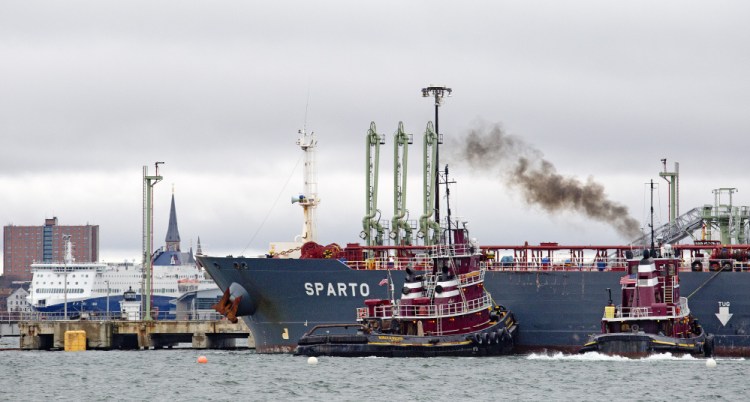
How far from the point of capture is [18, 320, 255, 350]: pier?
80250 millimetres

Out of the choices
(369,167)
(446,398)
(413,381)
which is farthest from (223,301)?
(446,398)

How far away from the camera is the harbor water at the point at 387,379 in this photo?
47809 mm

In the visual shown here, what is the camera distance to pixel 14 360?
71062 millimetres

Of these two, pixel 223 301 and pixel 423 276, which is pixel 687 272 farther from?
pixel 223 301

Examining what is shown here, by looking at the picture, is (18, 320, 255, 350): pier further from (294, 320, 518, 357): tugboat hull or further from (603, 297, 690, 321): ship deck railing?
(603, 297, 690, 321): ship deck railing

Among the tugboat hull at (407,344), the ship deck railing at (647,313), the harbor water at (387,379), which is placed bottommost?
the harbor water at (387,379)

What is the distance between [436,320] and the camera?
2399 inches

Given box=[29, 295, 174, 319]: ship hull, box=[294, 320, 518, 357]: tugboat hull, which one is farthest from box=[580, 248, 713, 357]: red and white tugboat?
box=[29, 295, 174, 319]: ship hull

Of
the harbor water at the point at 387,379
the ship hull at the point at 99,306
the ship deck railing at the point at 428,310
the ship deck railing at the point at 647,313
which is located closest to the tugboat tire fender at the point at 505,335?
the harbor water at the point at 387,379

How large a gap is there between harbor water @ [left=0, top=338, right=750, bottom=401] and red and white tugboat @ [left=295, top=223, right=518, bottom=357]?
0.62 metres

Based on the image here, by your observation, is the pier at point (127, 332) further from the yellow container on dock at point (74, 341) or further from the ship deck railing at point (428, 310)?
the ship deck railing at point (428, 310)

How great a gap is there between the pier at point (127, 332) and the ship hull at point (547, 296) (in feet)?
56.3

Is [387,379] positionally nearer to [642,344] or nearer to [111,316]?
[642,344]

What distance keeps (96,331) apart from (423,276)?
2554 cm
